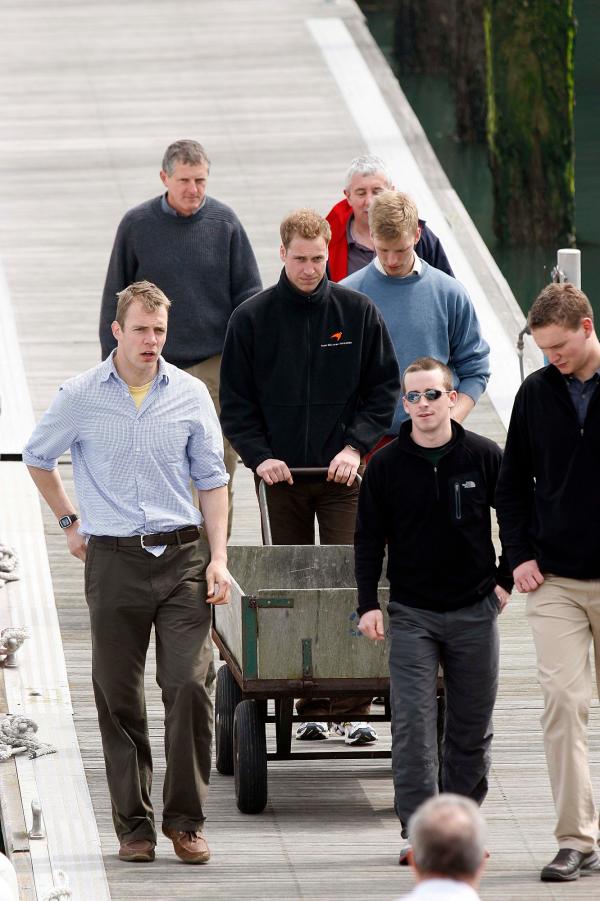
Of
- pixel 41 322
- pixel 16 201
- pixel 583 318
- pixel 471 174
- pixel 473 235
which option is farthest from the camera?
pixel 471 174

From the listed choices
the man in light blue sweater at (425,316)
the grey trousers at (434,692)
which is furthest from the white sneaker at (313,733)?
the grey trousers at (434,692)

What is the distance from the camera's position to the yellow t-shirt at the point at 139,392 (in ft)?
20.6

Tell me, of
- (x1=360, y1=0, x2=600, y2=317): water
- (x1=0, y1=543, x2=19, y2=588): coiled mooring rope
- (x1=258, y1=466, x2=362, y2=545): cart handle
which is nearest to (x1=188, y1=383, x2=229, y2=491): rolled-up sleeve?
(x1=258, y1=466, x2=362, y2=545): cart handle

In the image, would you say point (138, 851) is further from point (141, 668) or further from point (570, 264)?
point (570, 264)

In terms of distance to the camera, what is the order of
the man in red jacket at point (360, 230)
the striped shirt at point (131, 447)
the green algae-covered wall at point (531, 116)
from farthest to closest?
the green algae-covered wall at point (531, 116) → the man in red jacket at point (360, 230) → the striped shirt at point (131, 447)

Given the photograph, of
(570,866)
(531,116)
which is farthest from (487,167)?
(570,866)

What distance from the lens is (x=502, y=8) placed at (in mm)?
18531

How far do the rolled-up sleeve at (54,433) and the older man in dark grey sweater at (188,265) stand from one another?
2008mm

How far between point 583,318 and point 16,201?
10770mm

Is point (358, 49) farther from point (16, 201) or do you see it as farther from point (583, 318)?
point (583, 318)

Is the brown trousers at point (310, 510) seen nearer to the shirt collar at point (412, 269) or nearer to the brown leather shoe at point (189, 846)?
the shirt collar at point (412, 269)

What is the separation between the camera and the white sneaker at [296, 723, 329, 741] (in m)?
7.39

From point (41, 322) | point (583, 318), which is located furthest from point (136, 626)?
point (41, 322)

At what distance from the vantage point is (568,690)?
6.09 metres
